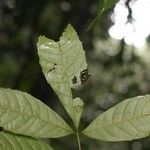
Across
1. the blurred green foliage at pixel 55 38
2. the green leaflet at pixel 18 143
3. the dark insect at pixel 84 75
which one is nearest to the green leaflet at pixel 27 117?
the green leaflet at pixel 18 143

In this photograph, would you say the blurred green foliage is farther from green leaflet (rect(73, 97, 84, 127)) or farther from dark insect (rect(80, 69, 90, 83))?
green leaflet (rect(73, 97, 84, 127))

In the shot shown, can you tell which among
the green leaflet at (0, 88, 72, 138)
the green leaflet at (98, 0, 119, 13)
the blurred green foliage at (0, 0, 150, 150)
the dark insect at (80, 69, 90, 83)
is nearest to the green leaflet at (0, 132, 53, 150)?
the green leaflet at (0, 88, 72, 138)

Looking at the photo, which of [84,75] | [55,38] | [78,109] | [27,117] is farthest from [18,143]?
[55,38]

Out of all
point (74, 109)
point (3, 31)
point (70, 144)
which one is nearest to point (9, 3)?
point (3, 31)

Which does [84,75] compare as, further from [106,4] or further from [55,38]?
[55,38]

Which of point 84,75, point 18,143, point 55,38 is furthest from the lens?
point 55,38
